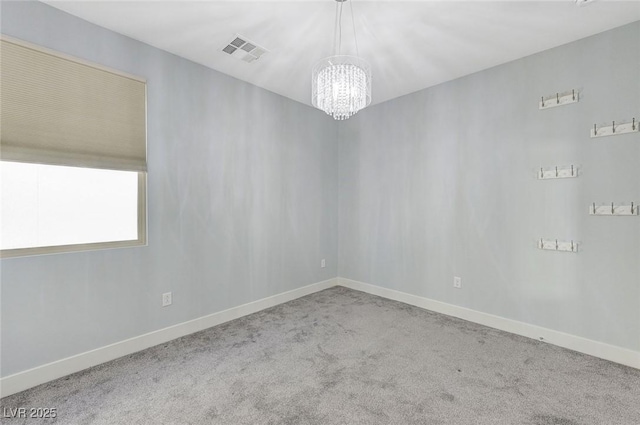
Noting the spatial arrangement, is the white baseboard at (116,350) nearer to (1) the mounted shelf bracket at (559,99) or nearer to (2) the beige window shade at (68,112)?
(2) the beige window shade at (68,112)

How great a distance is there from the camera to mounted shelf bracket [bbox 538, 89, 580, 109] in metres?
2.42

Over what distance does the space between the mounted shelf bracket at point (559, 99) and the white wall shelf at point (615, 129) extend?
293 mm

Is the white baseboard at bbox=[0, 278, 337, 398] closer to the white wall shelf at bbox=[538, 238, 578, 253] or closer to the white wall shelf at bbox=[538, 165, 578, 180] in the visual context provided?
the white wall shelf at bbox=[538, 238, 578, 253]

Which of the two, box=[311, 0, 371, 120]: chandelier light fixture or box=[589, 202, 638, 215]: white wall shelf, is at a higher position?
box=[311, 0, 371, 120]: chandelier light fixture

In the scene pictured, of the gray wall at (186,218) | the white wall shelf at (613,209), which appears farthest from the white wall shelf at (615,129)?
the gray wall at (186,218)

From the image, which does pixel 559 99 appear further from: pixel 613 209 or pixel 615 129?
pixel 613 209

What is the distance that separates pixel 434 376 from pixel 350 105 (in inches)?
81.1

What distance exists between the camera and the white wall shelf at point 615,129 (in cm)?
215

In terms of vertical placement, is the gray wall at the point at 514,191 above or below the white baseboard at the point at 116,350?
above

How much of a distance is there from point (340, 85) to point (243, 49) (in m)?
1.13

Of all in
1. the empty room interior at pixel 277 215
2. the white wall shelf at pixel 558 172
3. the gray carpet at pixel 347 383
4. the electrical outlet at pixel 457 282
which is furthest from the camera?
the electrical outlet at pixel 457 282

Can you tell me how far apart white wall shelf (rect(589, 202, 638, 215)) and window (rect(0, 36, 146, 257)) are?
3773 millimetres

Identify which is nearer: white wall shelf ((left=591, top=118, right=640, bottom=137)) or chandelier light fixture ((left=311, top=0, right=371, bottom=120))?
chandelier light fixture ((left=311, top=0, right=371, bottom=120))

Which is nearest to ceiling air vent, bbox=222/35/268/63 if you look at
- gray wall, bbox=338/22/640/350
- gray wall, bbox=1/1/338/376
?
gray wall, bbox=1/1/338/376
